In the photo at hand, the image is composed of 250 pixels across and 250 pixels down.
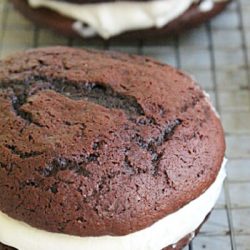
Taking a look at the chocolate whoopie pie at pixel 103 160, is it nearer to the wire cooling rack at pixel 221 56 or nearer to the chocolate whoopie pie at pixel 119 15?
the wire cooling rack at pixel 221 56

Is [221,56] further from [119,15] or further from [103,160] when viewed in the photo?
[103,160]

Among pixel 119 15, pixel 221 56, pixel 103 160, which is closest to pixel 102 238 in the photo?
pixel 103 160

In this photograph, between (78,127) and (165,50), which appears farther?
(165,50)

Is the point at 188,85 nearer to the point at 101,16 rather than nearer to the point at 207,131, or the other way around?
the point at 207,131

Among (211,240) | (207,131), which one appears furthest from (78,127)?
(211,240)

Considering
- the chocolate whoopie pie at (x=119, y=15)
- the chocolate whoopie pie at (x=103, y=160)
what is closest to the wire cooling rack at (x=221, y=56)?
the chocolate whoopie pie at (x=119, y=15)

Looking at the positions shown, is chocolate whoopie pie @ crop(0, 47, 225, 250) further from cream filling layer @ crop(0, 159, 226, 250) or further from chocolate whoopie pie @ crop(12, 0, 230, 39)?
chocolate whoopie pie @ crop(12, 0, 230, 39)
